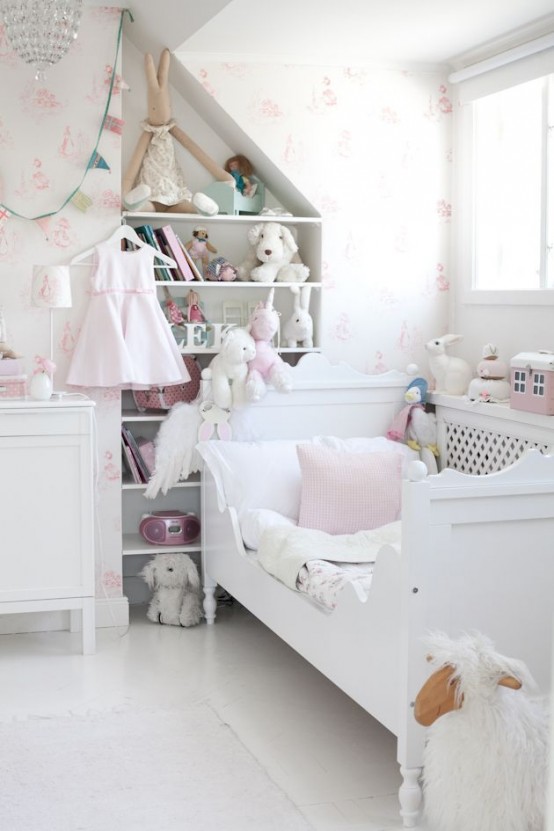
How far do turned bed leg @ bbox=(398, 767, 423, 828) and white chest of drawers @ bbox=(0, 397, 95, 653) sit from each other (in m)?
1.55

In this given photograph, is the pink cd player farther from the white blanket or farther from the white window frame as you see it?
the white window frame

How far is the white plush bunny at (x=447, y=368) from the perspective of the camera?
403 cm

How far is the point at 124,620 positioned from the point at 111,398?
0.82 metres

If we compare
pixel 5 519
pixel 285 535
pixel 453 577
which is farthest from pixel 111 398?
pixel 453 577

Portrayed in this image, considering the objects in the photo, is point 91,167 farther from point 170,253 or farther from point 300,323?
point 300,323

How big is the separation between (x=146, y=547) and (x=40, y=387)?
0.81m

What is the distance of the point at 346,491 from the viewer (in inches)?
Answer: 141

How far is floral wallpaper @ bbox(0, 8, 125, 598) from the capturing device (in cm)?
384

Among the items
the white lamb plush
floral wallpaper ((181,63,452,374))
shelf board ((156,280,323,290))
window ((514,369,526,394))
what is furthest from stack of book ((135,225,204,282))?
the white lamb plush

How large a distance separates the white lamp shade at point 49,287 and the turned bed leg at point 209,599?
3.79ft

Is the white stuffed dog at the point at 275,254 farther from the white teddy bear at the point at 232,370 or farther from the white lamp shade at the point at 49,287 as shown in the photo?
the white lamp shade at the point at 49,287

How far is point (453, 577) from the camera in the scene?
2488mm

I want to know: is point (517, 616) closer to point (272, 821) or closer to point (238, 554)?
point (272, 821)

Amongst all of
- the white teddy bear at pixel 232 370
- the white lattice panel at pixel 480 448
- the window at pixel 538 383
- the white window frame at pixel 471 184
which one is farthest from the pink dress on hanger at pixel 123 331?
the window at pixel 538 383
